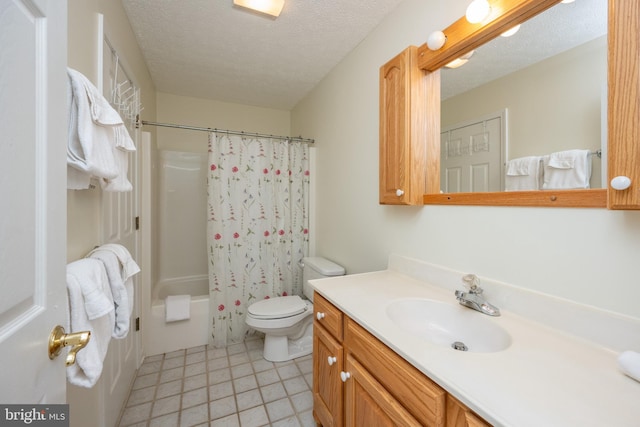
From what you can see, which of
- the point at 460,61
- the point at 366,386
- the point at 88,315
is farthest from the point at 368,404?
the point at 460,61

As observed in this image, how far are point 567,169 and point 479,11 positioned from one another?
665 millimetres

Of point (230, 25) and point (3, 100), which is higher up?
point (230, 25)

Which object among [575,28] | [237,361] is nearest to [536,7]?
[575,28]

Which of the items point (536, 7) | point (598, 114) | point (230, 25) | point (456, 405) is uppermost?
point (230, 25)

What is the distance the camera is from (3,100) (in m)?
0.41

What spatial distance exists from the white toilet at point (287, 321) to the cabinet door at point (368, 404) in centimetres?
93

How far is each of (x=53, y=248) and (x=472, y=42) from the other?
60.1 inches

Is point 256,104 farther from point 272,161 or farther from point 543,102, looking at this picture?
point 543,102

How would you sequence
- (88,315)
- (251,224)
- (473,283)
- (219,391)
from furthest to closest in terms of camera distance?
(251,224) → (219,391) → (473,283) → (88,315)

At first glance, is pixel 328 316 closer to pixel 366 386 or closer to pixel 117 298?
pixel 366 386

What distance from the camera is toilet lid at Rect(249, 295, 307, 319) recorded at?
6.23 ft

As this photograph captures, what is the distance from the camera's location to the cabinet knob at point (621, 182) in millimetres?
648

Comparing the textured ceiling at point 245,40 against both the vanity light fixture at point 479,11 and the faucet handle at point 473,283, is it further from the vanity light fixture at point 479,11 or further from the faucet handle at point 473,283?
the faucet handle at point 473,283

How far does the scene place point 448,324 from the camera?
3.50 ft
